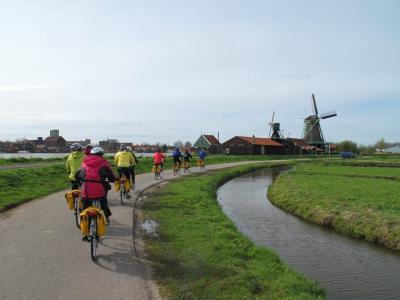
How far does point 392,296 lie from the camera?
28.1 feet

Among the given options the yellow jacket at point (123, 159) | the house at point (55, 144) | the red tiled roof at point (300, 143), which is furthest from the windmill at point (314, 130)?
the yellow jacket at point (123, 159)

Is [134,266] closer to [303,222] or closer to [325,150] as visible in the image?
[303,222]

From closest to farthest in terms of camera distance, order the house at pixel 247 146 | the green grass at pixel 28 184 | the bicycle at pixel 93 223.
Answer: the bicycle at pixel 93 223 → the green grass at pixel 28 184 → the house at pixel 247 146

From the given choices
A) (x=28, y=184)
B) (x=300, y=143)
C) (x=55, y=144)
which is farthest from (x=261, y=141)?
(x=28, y=184)

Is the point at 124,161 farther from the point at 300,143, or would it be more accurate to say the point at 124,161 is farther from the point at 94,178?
the point at 300,143

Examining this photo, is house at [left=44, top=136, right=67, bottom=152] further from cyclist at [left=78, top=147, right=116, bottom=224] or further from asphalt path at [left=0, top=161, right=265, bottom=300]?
cyclist at [left=78, top=147, right=116, bottom=224]

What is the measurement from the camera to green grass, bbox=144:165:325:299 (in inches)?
275

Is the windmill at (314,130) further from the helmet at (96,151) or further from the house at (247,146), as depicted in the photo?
the helmet at (96,151)

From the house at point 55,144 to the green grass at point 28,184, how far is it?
8479 centimetres

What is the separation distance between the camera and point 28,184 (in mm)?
20719

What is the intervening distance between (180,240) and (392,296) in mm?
4590

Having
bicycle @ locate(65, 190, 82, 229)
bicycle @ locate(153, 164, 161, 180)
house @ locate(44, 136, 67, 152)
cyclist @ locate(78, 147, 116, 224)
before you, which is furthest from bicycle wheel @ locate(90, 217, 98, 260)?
house @ locate(44, 136, 67, 152)

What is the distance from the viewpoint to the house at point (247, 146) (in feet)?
280

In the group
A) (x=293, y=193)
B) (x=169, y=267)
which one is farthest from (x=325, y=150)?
(x=169, y=267)
